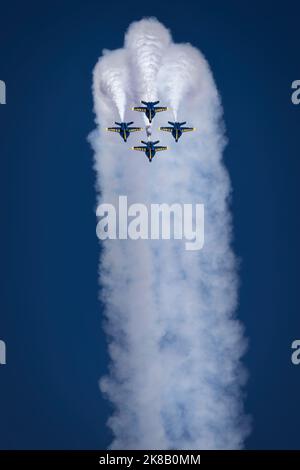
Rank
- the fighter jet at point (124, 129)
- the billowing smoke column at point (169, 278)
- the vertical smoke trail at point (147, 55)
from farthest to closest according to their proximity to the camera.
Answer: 1. the fighter jet at point (124, 129)
2. the vertical smoke trail at point (147, 55)
3. the billowing smoke column at point (169, 278)

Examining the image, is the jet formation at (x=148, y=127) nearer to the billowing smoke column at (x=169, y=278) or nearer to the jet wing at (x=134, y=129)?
the jet wing at (x=134, y=129)

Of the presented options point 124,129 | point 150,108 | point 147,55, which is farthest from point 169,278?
point 147,55

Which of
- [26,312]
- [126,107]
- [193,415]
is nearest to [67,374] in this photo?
[26,312]

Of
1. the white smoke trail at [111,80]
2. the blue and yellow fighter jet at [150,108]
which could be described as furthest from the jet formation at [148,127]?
the white smoke trail at [111,80]

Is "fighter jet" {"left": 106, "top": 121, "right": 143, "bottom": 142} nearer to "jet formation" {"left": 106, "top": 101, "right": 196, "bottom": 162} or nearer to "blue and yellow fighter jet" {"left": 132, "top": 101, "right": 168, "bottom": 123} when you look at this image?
"jet formation" {"left": 106, "top": 101, "right": 196, "bottom": 162}

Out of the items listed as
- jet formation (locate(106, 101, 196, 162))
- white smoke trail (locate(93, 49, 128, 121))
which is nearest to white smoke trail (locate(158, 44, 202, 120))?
jet formation (locate(106, 101, 196, 162))

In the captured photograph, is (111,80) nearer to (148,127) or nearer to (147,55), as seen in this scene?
(147,55)
